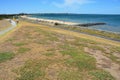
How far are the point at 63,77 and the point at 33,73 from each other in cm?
185

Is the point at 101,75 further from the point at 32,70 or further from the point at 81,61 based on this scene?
the point at 32,70

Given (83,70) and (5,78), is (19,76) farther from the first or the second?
(83,70)

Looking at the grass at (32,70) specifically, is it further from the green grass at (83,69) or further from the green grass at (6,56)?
the green grass at (6,56)

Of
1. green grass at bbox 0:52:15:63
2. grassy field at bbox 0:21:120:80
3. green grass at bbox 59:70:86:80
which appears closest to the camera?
green grass at bbox 59:70:86:80

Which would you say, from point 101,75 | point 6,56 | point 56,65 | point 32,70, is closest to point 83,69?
point 101,75

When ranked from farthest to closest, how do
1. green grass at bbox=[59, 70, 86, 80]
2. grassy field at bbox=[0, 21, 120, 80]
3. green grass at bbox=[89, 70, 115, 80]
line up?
grassy field at bbox=[0, 21, 120, 80] < green grass at bbox=[89, 70, 115, 80] < green grass at bbox=[59, 70, 86, 80]

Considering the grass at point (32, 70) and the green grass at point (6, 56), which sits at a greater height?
the green grass at point (6, 56)

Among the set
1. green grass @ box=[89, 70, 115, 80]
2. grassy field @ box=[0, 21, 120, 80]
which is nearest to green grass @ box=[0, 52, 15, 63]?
grassy field @ box=[0, 21, 120, 80]

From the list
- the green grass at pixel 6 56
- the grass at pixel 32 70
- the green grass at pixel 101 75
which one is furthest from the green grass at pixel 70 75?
the green grass at pixel 6 56

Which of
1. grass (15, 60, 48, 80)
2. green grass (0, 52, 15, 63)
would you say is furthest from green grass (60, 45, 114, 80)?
green grass (0, 52, 15, 63)

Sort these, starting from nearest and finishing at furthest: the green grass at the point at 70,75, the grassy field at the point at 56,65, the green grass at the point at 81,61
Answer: the green grass at the point at 70,75 < the grassy field at the point at 56,65 < the green grass at the point at 81,61

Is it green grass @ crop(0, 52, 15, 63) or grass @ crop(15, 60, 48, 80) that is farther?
green grass @ crop(0, 52, 15, 63)

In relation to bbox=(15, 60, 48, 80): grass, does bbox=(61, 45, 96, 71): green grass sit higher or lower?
higher

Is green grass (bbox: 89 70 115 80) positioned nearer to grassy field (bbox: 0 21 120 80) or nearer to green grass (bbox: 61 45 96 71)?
grassy field (bbox: 0 21 120 80)
